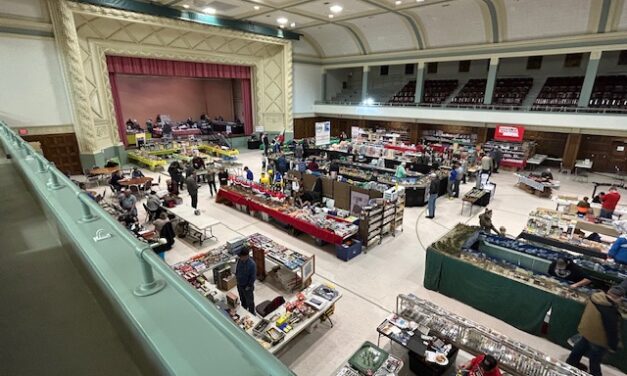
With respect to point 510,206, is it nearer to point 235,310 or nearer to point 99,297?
A: point 235,310

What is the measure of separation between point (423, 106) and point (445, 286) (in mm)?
17022

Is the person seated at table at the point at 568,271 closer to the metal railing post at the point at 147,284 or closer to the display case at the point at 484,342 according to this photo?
the display case at the point at 484,342

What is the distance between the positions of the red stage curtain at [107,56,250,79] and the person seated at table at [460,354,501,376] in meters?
21.2

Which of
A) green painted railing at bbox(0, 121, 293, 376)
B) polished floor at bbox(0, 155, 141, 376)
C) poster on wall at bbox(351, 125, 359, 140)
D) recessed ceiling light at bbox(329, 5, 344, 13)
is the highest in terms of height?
recessed ceiling light at bbox(329, 5, 344, 13)

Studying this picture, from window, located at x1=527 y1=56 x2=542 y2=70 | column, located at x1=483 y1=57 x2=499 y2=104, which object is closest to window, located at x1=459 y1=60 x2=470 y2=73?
window, located at x1=527 y1=56 x2=542 y2=70

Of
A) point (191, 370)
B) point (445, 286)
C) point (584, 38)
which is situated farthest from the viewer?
point (584, 38)

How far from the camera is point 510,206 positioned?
12.8 m

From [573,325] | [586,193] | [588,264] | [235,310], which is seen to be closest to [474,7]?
[586,193]

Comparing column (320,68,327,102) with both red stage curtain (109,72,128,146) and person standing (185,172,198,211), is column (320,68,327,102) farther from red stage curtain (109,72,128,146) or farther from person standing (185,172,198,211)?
person standing (185,172,198,211)

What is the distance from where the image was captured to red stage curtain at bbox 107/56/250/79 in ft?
59.5

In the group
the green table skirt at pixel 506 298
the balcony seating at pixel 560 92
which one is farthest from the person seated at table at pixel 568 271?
the balcony seating at pixel 560 92

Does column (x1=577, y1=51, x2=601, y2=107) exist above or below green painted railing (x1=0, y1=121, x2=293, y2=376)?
above

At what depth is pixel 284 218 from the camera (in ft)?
32.7

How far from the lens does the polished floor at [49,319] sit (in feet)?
5.20
